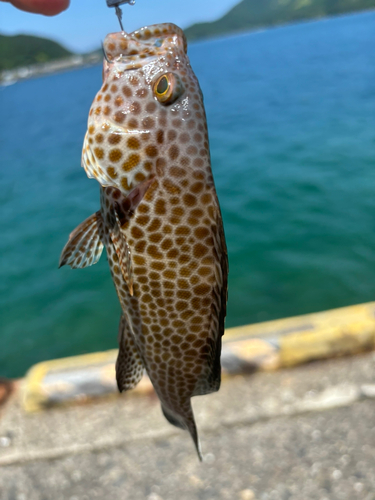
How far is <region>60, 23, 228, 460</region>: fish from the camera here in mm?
1928

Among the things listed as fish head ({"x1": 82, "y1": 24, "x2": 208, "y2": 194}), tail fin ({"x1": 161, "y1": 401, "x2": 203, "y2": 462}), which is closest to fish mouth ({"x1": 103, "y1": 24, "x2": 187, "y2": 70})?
fish head ({"x1": 82, "y1": 24, "x2": 208, "y2": 194})

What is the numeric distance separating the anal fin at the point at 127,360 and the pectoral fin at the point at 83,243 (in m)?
0.47

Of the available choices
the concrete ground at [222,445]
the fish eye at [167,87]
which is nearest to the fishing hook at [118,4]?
the fish eye at [167,87]

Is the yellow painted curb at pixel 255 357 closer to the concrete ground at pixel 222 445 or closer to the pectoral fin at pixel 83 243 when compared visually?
the concrete ground at pixel 222 445

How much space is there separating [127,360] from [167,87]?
4.88 ft

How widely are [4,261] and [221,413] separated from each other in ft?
42.1

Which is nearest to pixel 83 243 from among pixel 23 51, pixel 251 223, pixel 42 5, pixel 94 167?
pixel 94 167

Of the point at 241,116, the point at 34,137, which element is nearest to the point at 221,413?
the point at 241,116

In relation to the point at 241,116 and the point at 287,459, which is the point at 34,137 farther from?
the point at 287,459

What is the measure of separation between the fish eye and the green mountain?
7568cm

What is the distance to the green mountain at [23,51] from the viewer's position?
75.9 m

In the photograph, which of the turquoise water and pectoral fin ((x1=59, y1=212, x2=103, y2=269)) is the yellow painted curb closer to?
the turquoise water

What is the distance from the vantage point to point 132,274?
2062mm

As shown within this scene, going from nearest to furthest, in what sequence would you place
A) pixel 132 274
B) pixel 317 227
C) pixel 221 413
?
pixel 132 274 → pixel 221 413 → pixel 317 227
